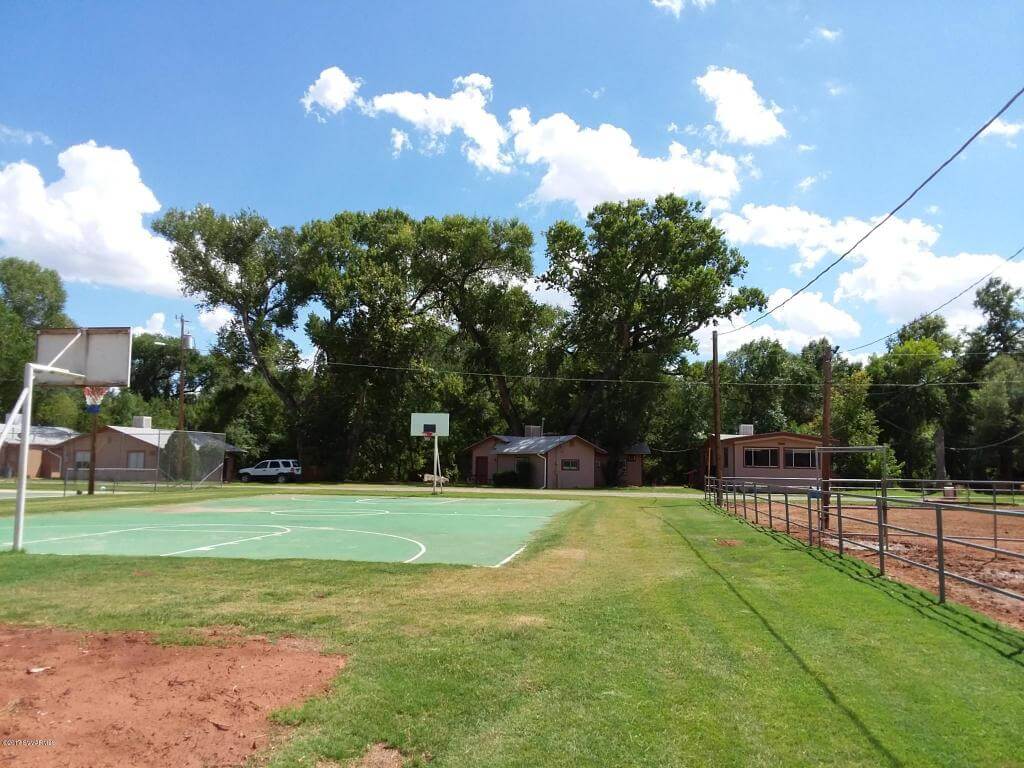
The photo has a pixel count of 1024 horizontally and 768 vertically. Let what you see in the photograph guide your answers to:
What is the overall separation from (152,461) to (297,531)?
40.1 metres

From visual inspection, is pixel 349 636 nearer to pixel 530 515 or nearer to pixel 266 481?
pixel 530 515

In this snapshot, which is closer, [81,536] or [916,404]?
[81,536]

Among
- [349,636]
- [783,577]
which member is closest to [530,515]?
[783,577]

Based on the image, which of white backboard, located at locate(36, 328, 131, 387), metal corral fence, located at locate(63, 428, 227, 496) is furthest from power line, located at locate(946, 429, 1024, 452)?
white backboard, located at locate(36, 328, 131, 387)

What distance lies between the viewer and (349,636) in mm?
6891

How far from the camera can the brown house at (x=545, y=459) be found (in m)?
49.3

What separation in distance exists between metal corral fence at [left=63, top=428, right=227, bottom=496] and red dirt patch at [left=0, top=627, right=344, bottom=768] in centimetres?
3024

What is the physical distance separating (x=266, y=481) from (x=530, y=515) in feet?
125

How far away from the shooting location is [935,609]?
7.96 m

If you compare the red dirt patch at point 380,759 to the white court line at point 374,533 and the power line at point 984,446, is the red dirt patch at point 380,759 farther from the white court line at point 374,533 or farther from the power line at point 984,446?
the power line at point 984,446

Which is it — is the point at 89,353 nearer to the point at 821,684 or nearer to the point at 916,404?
the point at 821,684

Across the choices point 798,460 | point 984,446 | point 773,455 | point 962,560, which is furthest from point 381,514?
point 984,446

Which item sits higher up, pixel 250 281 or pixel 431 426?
pixel 250 281

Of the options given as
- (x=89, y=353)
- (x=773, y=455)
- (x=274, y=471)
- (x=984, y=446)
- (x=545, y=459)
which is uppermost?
(x=89, y=353)
